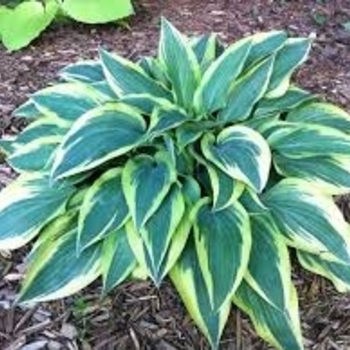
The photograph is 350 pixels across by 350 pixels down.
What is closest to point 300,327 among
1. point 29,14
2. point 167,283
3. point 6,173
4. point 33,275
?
point 167,283

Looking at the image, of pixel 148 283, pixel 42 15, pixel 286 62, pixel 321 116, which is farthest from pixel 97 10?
pixel 148 283

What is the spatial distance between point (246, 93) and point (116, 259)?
69 cm

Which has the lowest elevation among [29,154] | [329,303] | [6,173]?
[329,303]

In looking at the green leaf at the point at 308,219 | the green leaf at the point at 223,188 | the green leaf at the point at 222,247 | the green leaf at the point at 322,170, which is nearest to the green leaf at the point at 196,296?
the green leaf at the point at 222,247

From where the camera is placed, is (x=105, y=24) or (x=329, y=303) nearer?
(x=329, y=303)

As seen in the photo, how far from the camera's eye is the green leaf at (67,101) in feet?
9.38

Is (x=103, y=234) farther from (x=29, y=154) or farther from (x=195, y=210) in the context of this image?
(x=29, y=154)

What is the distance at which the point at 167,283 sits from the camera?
2.66 meters

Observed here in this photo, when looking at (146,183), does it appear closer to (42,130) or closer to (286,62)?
(42,130)

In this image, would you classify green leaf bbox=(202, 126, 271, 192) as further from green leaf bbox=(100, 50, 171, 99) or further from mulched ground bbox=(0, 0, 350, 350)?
mulched ground bbox=(0, 0, 350, 350)

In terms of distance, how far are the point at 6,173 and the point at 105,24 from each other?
1.24m

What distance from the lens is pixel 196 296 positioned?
246 cm

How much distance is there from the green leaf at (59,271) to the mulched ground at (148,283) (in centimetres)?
12

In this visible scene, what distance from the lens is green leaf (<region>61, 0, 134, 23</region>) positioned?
389 centimetres
